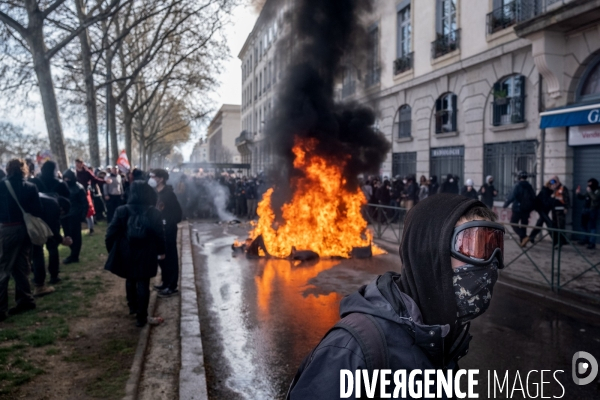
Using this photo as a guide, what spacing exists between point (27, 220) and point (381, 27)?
60.2ft

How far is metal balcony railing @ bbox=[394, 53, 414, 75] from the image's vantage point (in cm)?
1903

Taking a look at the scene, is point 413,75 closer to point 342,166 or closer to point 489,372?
point 342,166

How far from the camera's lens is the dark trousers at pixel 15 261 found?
555 centimetres

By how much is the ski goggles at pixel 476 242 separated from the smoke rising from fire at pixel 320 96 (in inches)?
390

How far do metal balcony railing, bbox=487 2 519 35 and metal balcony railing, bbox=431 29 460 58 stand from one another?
166 centimetres

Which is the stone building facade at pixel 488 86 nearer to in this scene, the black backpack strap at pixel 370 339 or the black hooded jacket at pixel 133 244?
the black hooded jacket at pixel 133 244

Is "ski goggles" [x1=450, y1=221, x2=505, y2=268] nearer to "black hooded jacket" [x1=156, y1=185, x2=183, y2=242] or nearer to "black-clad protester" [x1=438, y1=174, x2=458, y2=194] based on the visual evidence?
"black hooded jacket" [x1=156, y1=185, x2=183, y2=242]

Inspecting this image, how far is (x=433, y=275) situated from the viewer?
1513mm

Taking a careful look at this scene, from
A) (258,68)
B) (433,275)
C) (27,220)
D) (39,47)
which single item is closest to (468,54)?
(39,47)

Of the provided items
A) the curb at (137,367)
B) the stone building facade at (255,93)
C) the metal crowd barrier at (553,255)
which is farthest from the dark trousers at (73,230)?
the stone building facade at (255,93)

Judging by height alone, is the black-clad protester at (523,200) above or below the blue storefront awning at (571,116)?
below

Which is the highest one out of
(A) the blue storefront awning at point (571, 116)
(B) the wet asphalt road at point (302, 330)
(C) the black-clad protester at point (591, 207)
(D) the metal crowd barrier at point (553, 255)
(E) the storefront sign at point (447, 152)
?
(A) the blue storefront awning at point (571, 116)

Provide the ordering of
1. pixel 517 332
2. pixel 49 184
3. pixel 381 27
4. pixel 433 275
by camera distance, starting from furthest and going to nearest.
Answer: pixel 381 27
pixel 49 184
pixel 517 332
pixel 433 275

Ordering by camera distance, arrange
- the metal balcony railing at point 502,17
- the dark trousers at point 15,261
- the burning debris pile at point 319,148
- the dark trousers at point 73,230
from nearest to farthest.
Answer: the dark trousers at point 15,261 → the dark trousers at point 73,230 → the burning debris pile at point 319,148 → the metal balcony railing at point 502,17
